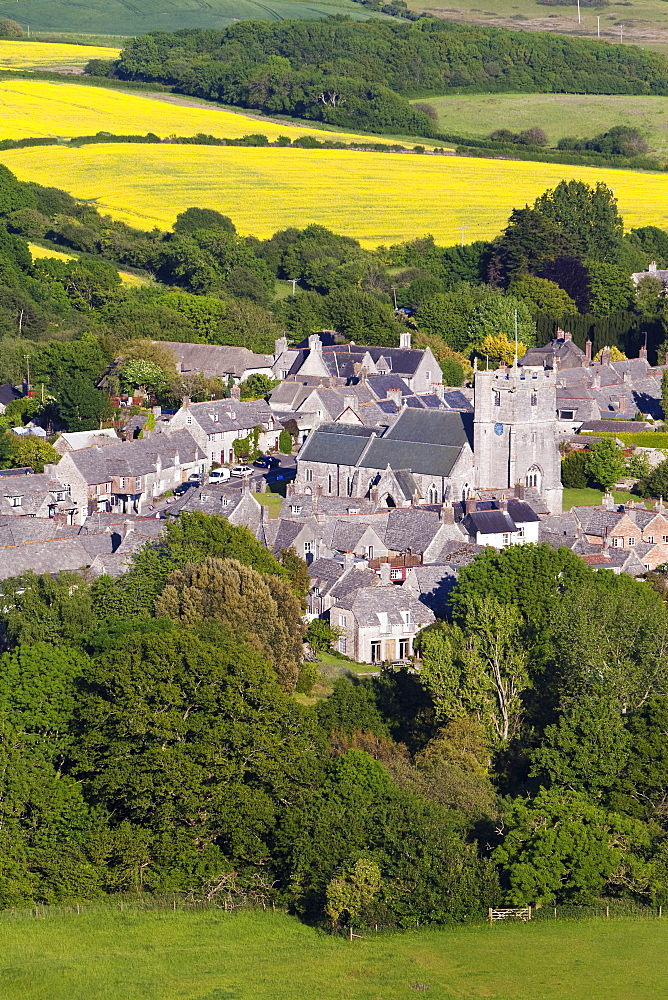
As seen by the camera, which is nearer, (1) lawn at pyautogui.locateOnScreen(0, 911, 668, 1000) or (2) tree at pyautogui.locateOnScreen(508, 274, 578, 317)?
(1) lawn at pyautogui.locateOnScreen(0, 911, 668, 1000)

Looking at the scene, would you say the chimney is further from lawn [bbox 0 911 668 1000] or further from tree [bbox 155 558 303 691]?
lawn [bbox 0 911 668 1000]

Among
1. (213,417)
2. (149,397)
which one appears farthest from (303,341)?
(213,417)

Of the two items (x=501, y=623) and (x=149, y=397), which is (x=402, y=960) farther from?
(x=149, y=397)

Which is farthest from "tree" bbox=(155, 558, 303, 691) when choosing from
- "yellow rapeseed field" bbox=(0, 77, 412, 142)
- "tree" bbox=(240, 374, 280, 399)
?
"yellow rapeseed field" bbox=(0, 77, 412, 142)

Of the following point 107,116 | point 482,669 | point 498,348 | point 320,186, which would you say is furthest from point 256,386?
point 107,116

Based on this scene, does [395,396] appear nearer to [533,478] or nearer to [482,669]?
[533,478]

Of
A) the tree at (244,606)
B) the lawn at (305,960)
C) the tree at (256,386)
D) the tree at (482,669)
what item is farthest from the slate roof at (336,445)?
the lawn at (305,960)
